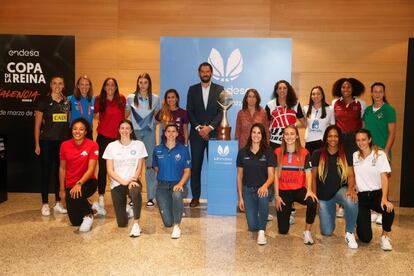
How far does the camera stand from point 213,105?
17.3 ft

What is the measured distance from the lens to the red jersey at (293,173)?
13.9ft

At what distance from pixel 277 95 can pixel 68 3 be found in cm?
332

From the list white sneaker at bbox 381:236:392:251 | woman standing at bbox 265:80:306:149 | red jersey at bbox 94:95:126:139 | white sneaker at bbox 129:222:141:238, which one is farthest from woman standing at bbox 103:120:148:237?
white sneaker at bbox 381:236:392:251

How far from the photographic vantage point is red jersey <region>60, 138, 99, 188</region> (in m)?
4.41

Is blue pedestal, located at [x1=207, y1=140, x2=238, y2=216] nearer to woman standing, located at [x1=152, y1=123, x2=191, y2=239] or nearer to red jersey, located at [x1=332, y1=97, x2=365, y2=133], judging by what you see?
woman standing, located at [x1=152, y1=123, x2=191, y2=239]

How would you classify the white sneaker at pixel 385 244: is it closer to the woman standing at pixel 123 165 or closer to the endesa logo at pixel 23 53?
the woman standing at pixel 123 165

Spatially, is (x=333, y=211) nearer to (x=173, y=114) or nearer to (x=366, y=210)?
(x=366, y=210)

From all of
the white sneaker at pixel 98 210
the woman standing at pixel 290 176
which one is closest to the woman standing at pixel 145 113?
the white sneaker at pixel 98 210

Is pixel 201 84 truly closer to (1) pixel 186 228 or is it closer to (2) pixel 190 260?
(1) pixel 186 228

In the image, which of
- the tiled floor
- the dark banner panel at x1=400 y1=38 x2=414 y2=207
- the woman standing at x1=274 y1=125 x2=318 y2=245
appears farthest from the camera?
the dark banner panel at x1=400 y1=38 x2=414 y2=207

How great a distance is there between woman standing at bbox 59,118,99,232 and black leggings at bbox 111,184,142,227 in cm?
26

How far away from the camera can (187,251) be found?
3699 millimetres

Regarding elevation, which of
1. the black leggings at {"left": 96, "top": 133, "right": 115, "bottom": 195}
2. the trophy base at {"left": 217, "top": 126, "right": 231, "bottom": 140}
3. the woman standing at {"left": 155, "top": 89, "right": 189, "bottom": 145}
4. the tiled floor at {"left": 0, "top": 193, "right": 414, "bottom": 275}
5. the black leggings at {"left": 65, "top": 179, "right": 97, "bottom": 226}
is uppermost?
the woman standing at {"left": 155, "top": 89, "right": 189, "bottom": 145}

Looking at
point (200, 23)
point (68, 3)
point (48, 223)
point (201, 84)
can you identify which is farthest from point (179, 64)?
point (48, 223)
